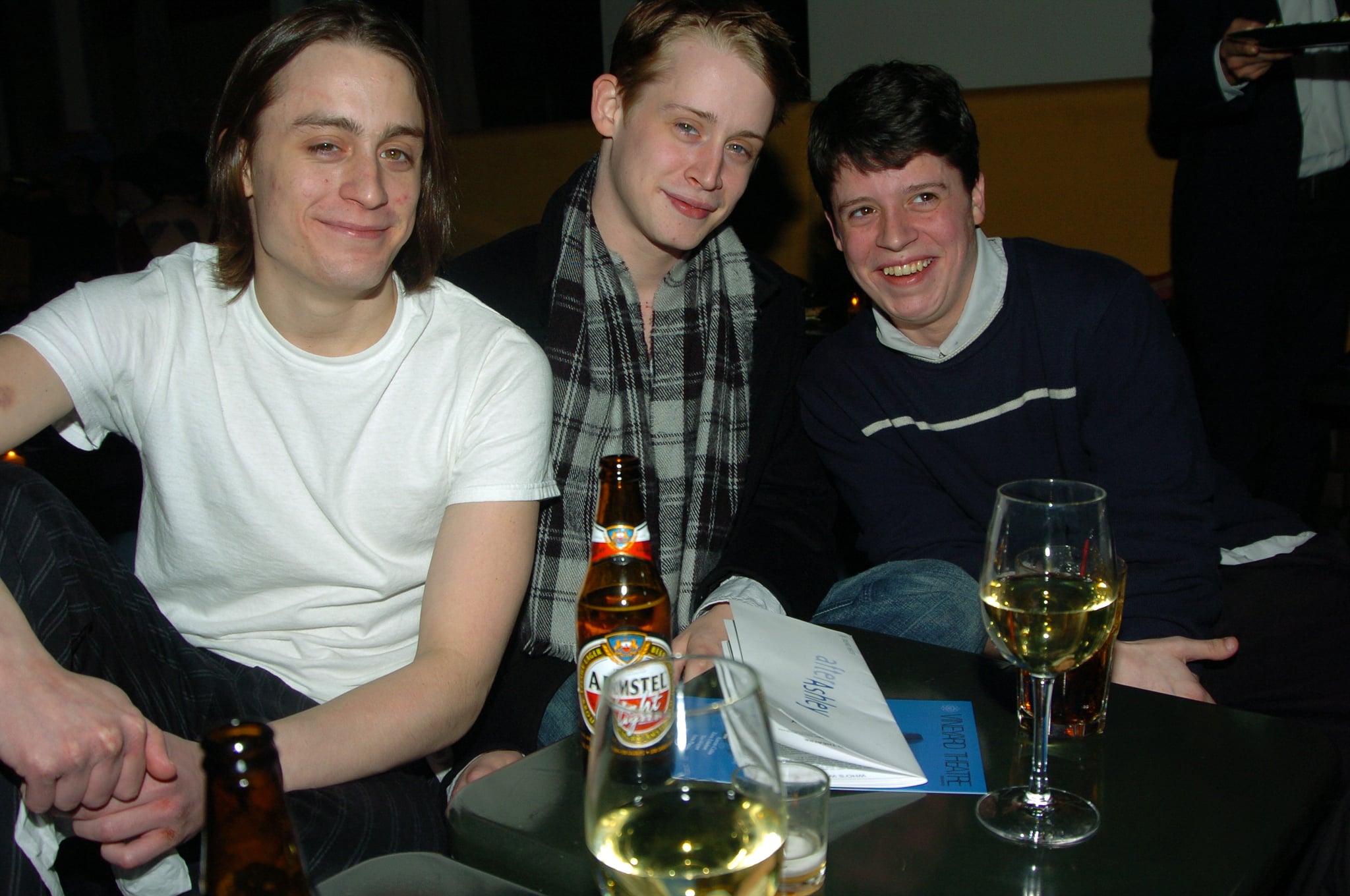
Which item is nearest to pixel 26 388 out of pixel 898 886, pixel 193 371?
pixel 193 371

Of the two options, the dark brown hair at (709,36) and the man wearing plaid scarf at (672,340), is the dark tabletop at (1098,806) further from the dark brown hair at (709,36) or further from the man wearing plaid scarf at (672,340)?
the dark brown hair at (709,36)

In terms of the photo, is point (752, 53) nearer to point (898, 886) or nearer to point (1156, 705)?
point (1156, 705)

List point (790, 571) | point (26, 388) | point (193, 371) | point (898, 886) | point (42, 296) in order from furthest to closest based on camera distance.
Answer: point (42, 296) → point (790, 571) → point (193, 371) → point (26, 388) → point (898, 886)

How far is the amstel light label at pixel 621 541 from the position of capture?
1000 millimetres

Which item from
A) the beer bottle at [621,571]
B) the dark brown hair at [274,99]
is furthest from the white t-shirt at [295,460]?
the beer bottle at [621,571]

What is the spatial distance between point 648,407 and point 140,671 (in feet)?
2.93

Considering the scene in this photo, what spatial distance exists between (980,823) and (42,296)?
4261mm

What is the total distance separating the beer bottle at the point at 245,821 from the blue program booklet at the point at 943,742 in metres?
0.49

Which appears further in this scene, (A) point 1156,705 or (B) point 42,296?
(B) point 42,296

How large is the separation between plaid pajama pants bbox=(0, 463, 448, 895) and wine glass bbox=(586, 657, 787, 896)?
583mm

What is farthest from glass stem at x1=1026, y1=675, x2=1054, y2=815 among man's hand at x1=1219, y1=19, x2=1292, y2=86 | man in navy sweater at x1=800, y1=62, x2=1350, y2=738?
man's hand at x1=1219, y1=19, x2=1292, y2=86

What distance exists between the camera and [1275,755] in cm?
88

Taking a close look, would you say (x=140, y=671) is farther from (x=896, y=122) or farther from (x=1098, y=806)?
(x=896, y=122)

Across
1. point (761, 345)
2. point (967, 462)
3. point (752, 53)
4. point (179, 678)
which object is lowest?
point (179, 678)
